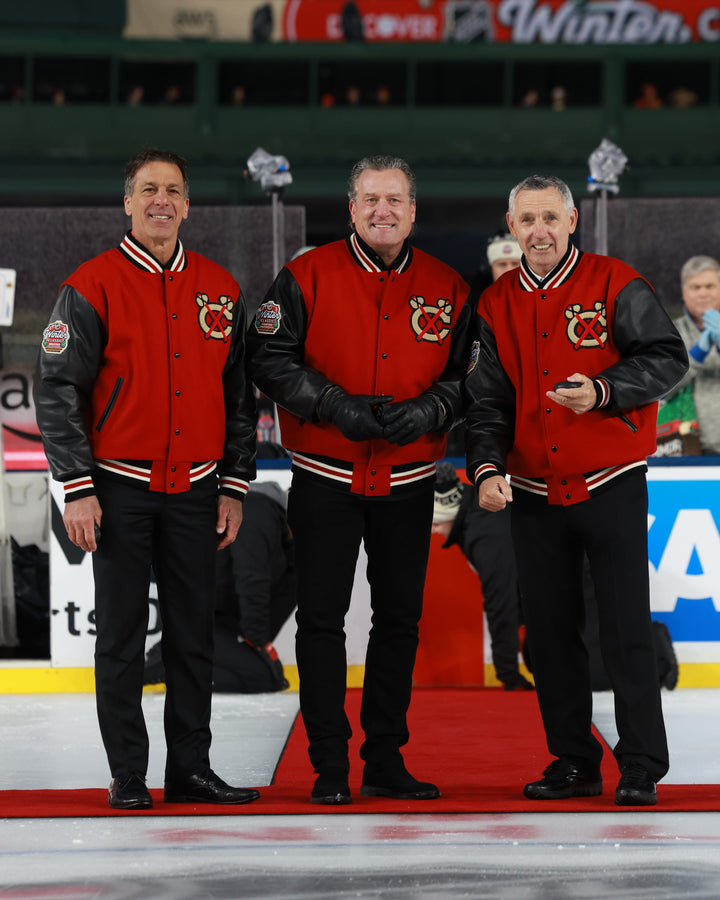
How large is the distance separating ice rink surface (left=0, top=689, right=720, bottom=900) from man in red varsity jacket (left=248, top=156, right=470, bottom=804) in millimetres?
335

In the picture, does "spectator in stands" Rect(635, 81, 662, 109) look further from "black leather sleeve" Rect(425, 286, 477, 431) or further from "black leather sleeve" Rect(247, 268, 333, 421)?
"black leather sleeve" Rect(247, 268, 333, 421)

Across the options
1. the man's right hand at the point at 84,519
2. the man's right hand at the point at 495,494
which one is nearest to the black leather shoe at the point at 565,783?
the man's right hand at the point at 495,494

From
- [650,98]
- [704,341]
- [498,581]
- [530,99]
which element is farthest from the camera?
[530,99]

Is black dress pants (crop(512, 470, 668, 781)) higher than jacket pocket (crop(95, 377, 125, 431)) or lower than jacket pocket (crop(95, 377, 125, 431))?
lower

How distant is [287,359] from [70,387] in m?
0.56

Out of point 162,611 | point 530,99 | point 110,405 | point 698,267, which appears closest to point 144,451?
point 110,405

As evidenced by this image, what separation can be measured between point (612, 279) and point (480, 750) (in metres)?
1.61

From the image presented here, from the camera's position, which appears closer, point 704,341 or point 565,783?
point 565,783

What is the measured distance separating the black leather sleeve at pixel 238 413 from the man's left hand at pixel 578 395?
83cm

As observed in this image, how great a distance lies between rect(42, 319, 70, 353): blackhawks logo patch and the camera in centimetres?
322

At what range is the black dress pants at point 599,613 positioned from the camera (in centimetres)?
327

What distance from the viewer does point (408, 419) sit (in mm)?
3215

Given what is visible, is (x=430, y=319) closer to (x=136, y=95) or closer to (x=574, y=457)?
(x=574, y=457)

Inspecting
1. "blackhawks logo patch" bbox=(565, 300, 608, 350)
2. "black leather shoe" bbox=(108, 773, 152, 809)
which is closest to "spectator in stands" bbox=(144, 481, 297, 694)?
"black leather shoe" bbox=(108, 773, 152, 809)
